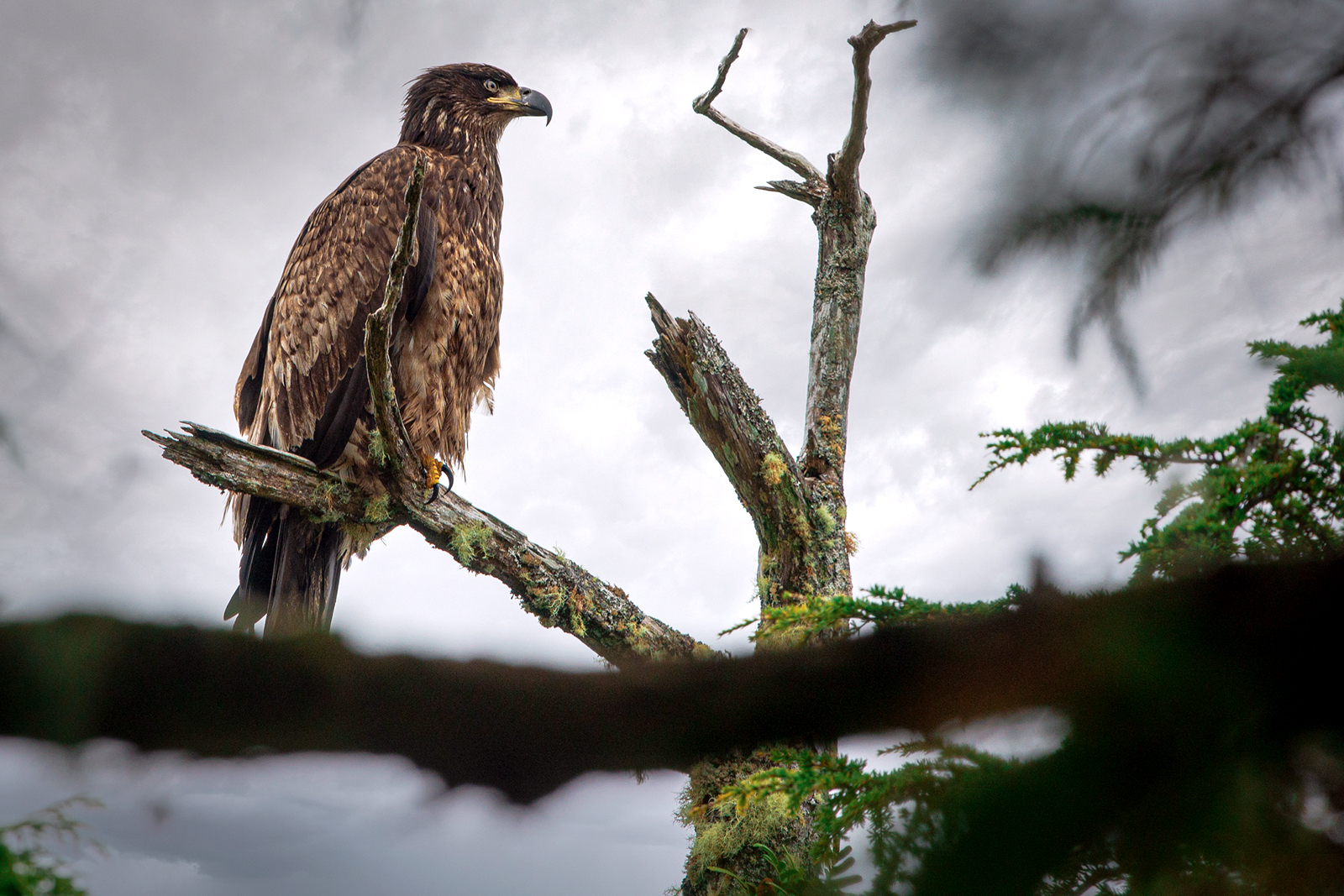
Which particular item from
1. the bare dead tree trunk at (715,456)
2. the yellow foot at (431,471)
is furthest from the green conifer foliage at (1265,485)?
the yellow foot at (431,471)

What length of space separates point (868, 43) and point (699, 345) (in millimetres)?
1209

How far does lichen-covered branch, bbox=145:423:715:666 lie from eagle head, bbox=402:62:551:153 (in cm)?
209

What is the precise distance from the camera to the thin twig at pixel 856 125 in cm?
260

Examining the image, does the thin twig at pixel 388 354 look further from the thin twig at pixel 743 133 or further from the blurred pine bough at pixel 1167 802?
the thin twig at pixel 743 133

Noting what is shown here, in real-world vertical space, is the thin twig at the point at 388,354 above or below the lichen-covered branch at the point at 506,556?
above

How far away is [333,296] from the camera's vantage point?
3219 mm

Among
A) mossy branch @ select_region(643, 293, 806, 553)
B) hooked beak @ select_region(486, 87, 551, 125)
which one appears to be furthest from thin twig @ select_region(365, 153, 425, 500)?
hooked beak @ select_region(486, 87, 551, 125)

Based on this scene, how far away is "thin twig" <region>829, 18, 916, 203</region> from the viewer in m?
2.60

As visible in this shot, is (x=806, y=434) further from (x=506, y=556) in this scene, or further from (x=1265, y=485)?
(x=1265, y=485)

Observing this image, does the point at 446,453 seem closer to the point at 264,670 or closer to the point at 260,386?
the point at 260,386

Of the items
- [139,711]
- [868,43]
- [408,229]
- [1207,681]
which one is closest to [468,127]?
[868,43]

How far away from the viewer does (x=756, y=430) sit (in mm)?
2482

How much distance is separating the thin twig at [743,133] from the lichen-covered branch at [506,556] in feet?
6.38

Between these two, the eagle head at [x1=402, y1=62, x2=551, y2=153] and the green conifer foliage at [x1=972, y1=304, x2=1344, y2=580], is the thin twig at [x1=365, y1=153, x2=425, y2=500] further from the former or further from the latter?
the eagle head at [x1=402, y1=62, x2=551, y2=153]
